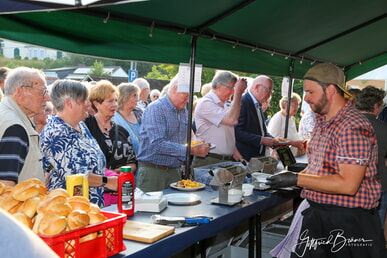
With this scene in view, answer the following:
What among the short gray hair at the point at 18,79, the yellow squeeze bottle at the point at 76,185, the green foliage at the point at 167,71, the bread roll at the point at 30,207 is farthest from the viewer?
the green foliage at the point at 167,71

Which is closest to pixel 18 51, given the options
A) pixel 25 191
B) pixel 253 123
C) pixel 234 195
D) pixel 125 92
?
pixel 125 92

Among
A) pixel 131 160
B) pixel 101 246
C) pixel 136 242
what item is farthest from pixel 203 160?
pixel 101 246

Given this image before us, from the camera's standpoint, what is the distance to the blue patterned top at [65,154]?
268cm

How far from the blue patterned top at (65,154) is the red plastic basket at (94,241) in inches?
35.6

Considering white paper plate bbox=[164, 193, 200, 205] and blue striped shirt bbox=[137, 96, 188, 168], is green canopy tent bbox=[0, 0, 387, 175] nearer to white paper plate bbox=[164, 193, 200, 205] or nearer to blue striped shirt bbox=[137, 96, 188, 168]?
blue striped shirt bbox=[137, 96, 188, 168]

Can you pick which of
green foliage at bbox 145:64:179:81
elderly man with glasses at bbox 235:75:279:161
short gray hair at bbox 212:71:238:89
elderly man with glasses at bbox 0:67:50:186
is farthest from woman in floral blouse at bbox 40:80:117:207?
green foliage at bbox 145:64:179:81

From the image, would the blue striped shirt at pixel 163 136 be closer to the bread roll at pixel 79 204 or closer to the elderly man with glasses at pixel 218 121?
the elderly man with glasses at pixel 218 121

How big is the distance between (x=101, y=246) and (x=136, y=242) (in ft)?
1.01

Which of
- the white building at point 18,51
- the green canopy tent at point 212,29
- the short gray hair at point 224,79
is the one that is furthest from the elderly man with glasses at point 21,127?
the white building at point 18,51

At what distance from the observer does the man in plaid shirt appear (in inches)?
93.0

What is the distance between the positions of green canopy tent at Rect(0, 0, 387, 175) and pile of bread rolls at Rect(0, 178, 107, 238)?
3.72 ft

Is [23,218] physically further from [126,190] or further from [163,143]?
[163,143]

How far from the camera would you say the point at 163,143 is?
372cm

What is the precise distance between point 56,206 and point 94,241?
223 millimetres
